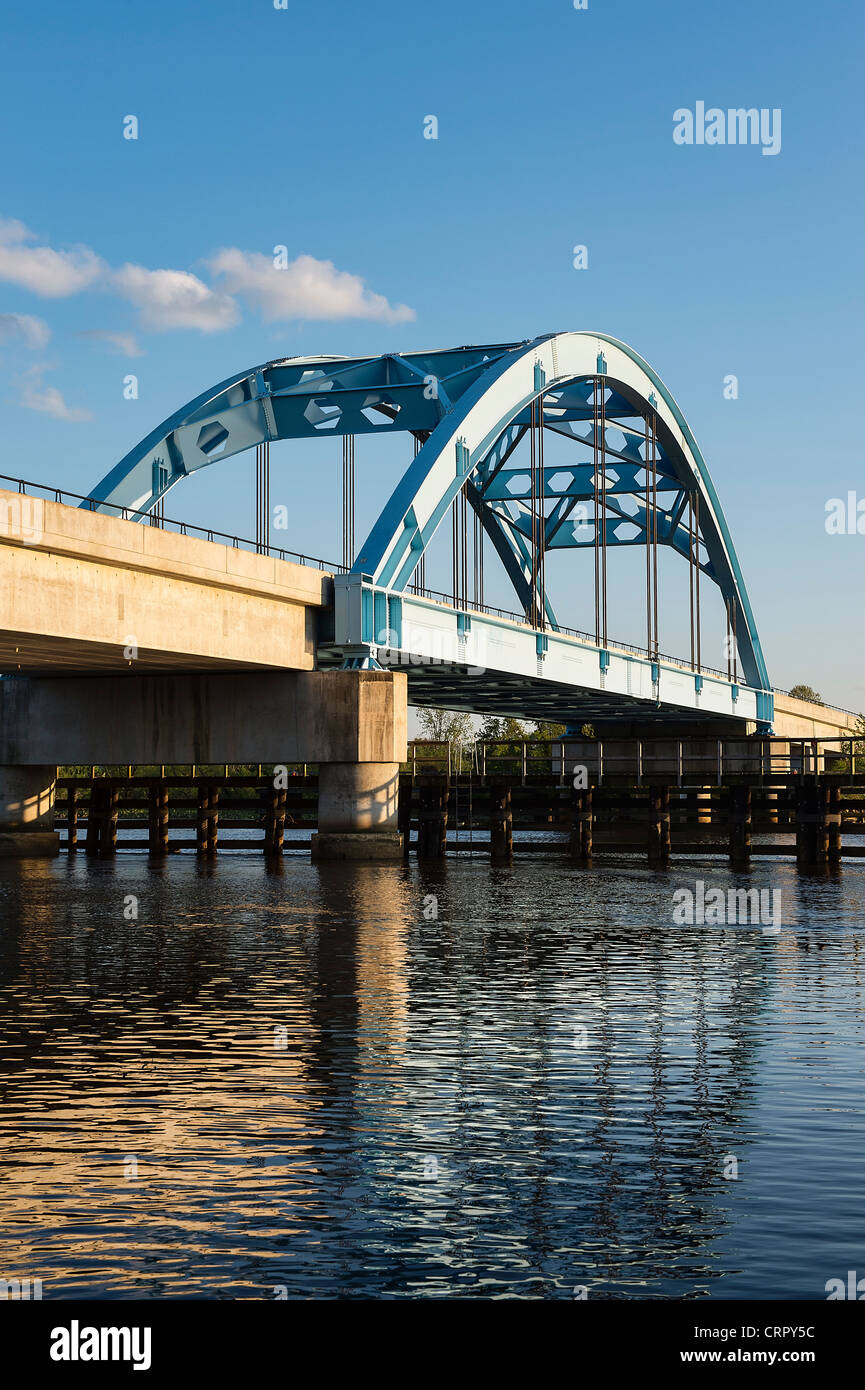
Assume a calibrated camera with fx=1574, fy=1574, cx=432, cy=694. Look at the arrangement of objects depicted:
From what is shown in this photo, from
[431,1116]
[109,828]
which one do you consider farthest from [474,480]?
[431,1116]

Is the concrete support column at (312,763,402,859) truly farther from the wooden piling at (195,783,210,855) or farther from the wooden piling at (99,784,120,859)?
the wooden piling at (99,784,120,859)

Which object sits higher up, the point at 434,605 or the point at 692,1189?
the point at 434,605

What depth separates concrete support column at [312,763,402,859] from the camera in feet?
142

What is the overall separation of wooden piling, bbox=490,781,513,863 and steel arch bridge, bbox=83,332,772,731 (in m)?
4.31

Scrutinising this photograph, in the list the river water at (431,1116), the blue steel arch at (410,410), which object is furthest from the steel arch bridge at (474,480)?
the river water at (431,1116)

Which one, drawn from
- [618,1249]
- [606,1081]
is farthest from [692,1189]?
[606,1081]

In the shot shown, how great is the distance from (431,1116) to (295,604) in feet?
107

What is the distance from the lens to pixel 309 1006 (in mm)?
16234

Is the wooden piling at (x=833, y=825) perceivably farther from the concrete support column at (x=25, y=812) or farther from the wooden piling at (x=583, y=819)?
the concrete support column at (x=25, y=812)

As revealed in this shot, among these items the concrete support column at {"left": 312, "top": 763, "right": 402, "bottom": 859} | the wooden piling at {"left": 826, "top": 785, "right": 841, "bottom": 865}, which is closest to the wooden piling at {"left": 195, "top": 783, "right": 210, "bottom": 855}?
the concrete support column at {"left": 312, "top": 763, "right": 402, "bottom": 859}

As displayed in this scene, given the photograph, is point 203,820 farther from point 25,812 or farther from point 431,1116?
point 431,1116
